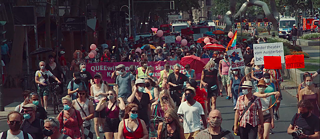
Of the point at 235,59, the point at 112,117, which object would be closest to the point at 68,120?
the point at 112,117

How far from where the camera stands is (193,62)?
16.8m

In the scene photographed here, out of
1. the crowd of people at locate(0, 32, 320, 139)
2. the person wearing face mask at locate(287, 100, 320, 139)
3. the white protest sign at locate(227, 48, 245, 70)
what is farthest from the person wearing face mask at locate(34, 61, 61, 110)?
the person wearing face mask at locate(287, 100, 320, 139)

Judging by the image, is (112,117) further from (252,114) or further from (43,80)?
(43,80)

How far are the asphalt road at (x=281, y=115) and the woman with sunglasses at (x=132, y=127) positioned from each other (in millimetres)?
4437

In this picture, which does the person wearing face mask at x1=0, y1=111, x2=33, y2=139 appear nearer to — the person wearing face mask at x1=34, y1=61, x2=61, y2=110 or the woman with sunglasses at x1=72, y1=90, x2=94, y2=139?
the woman with sunglasses at x1=72, y1=90, x2=94, y2=139

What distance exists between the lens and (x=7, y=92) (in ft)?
69.9

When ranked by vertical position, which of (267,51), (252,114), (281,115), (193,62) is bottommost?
(281,115)

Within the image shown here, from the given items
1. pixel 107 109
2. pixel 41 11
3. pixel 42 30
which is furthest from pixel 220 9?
pixel 107 109

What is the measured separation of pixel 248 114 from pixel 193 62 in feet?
24.2

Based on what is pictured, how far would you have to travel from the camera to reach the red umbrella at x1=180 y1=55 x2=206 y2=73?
16691 millimetres

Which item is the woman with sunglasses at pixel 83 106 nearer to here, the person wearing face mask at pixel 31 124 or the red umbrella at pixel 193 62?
the person wearing face mask at pixel 31 124

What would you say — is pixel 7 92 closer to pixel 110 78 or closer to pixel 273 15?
pixel 110 78

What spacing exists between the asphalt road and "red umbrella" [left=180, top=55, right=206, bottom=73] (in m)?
1.31

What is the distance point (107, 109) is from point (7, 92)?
475 inches
